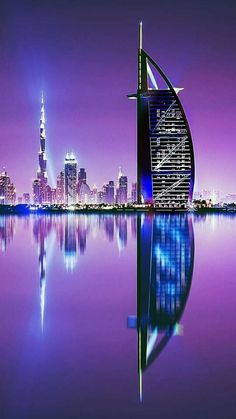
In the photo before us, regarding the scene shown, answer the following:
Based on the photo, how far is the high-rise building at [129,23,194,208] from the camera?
109m

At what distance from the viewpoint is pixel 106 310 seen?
8914 mm

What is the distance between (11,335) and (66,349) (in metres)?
1.03

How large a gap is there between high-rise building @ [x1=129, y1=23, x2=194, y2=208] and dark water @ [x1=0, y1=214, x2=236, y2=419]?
317 feet

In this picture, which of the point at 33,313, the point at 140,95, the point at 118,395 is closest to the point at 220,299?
the point at 33,313

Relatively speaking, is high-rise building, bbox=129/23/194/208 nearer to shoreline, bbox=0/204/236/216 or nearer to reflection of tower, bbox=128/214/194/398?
shoreline, bbox=0/204/236/216

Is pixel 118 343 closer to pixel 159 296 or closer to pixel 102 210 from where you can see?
pixel 159 296

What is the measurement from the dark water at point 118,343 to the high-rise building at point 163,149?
96.7 m

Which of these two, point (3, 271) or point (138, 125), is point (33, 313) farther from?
point (138, 125)

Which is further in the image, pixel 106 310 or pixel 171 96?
pixel 171 96

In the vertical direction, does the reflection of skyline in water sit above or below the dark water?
above

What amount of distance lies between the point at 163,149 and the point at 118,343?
105742 millimetres

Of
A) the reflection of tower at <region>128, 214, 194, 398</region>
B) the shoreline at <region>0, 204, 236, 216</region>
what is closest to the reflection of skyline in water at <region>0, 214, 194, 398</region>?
the reflection of tower at <region>128, 214, 194, 398</region>

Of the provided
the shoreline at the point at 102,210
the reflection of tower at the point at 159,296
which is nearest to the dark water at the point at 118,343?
the reflection of tower at the point at 159,296

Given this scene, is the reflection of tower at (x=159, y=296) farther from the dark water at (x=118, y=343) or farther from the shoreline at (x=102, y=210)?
the shoreline at (x=102, y=210)
